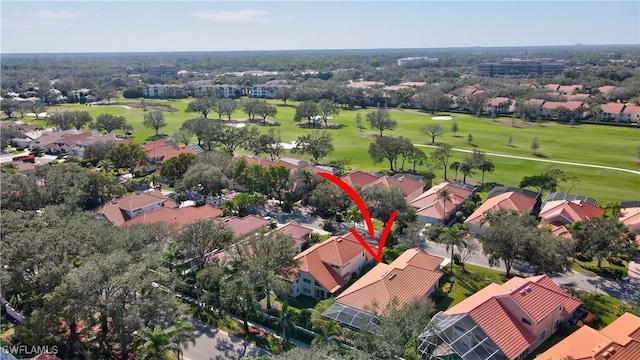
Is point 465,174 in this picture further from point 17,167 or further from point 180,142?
point 17,167

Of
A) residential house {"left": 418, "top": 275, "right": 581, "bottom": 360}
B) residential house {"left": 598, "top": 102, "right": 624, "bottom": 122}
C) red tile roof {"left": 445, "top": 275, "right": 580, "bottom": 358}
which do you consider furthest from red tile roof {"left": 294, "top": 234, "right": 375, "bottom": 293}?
residential house {"left": 598, "top": 102, "right": 624, "bottom": 122}

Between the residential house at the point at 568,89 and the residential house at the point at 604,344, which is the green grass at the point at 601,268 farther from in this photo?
the residential house at the point at 568,89

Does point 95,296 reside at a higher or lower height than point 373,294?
higher

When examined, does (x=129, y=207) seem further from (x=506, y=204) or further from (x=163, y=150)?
(x=506, y=204)

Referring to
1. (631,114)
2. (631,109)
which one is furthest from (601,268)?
(631,109)

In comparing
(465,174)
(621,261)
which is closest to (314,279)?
(621,261)

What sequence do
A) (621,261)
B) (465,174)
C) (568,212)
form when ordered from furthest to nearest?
(465,174) → (568,212) → (621,261)
